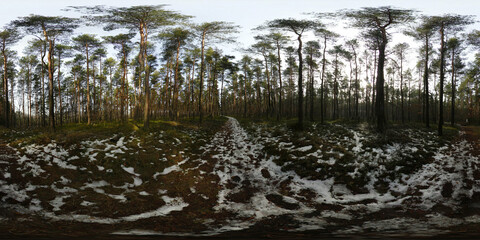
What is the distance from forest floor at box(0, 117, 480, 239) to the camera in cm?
554

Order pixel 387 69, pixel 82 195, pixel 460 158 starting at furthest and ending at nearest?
pixel 387 69
pixel 460 158
pixel 82 195

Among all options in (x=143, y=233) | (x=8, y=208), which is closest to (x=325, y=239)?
(x=143, y=233)

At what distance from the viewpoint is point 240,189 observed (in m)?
8.58

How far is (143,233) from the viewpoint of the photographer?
16.5ft

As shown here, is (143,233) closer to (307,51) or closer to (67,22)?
(67,22)

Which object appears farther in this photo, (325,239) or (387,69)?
(387,69)

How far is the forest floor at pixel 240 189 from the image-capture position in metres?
5.54

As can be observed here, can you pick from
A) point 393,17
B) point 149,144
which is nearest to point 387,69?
point 393,17

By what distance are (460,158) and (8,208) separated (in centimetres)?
1772

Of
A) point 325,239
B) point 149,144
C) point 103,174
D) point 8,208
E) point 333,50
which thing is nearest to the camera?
point 325,239

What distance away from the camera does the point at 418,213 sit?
656 centimetres

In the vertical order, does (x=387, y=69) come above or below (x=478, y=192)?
above

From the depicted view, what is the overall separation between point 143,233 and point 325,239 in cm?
383

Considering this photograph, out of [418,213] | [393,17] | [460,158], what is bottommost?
[418,213]
